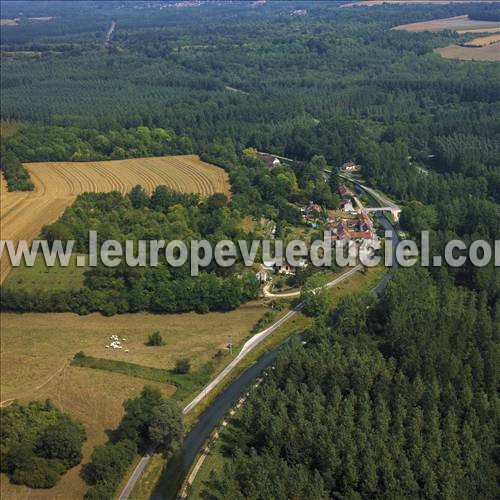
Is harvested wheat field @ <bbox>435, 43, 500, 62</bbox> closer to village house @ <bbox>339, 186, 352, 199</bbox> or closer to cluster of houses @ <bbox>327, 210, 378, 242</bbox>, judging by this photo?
village house @ <bbox>339, 186, 352, 199</bbox>

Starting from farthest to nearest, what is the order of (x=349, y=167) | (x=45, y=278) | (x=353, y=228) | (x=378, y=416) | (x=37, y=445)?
1. (x=349, y=167)
2. (x=353, y=228)
3. (x=45, y=278)
4. (x=37, y=445)
5. (x=378, y=416)

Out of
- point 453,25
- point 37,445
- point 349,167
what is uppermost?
point 453,25

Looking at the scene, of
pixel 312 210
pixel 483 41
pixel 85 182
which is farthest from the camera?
pixel 483 41

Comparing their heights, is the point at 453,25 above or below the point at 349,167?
above

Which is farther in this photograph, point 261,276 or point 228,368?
point 261,276

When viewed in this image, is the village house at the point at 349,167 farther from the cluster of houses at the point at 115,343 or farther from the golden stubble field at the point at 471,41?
the golden stubble field at the point at 471,41

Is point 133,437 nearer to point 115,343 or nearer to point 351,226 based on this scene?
point 115,343

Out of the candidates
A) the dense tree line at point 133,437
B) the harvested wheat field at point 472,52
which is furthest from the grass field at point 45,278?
the harvested wheat field at point 472,52

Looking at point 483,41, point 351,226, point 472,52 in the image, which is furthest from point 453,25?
point 351,226
